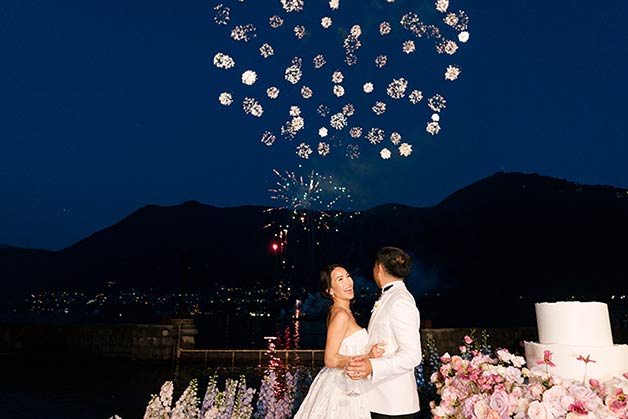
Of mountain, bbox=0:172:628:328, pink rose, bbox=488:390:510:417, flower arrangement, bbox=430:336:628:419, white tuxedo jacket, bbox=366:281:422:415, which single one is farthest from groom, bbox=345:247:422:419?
mountain, bbox=0:172:628:328

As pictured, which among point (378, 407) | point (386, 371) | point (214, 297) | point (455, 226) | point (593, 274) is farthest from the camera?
point (214, 297)

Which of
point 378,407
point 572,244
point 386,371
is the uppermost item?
point 572,244

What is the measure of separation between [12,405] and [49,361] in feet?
29.3

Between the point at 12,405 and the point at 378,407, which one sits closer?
the point at 378,407

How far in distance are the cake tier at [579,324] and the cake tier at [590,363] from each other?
2.1 inches

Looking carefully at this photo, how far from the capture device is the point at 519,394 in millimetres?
2311

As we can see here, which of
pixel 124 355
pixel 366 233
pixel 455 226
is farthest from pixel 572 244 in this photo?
pixel 124 355

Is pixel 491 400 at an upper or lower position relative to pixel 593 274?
lower

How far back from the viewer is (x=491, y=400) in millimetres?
2262

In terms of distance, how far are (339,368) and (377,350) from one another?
2.28 ft

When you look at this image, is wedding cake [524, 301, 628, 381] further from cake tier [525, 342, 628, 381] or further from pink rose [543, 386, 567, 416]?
pink rose [543, 386, 567, 416]

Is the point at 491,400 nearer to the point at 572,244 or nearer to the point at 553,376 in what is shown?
the point at 553,376

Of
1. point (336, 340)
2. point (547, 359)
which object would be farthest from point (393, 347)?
point (547, 359)

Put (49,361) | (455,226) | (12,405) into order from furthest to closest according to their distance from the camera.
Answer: (455,226) → (49,361) → (12,405)
